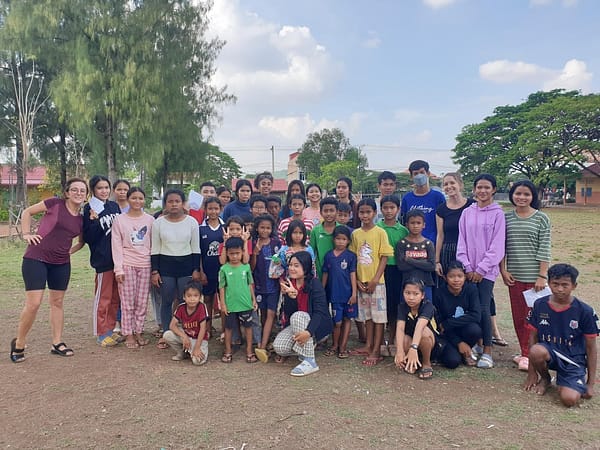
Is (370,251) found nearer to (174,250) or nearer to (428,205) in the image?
(428,205)

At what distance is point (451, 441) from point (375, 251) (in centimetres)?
189

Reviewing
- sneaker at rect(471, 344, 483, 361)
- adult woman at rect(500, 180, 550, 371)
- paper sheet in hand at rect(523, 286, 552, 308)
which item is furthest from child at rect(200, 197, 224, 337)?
paper sheet in hand at rect(523, 286, 552, 308)

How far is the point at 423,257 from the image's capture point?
4172mm

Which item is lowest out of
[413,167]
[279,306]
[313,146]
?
[279,306]

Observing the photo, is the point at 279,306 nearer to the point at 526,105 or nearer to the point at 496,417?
the point at 496,417

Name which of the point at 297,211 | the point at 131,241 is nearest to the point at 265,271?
the point at 297,211

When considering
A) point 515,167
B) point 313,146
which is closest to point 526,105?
point 515,167

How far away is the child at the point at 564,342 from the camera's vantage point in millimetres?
3385

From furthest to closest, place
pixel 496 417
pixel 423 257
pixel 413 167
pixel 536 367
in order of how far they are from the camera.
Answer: pixel 413 167, pixel 423 257, pixel 536 367, pixel 496 417

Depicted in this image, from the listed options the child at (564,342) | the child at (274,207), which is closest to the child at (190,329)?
the child at (274,207)

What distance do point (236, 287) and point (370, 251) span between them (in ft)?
4.50

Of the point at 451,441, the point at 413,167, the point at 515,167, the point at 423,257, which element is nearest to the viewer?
the point at 451,441

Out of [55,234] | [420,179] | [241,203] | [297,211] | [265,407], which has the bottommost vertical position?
[265,407]

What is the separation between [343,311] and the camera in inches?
171
